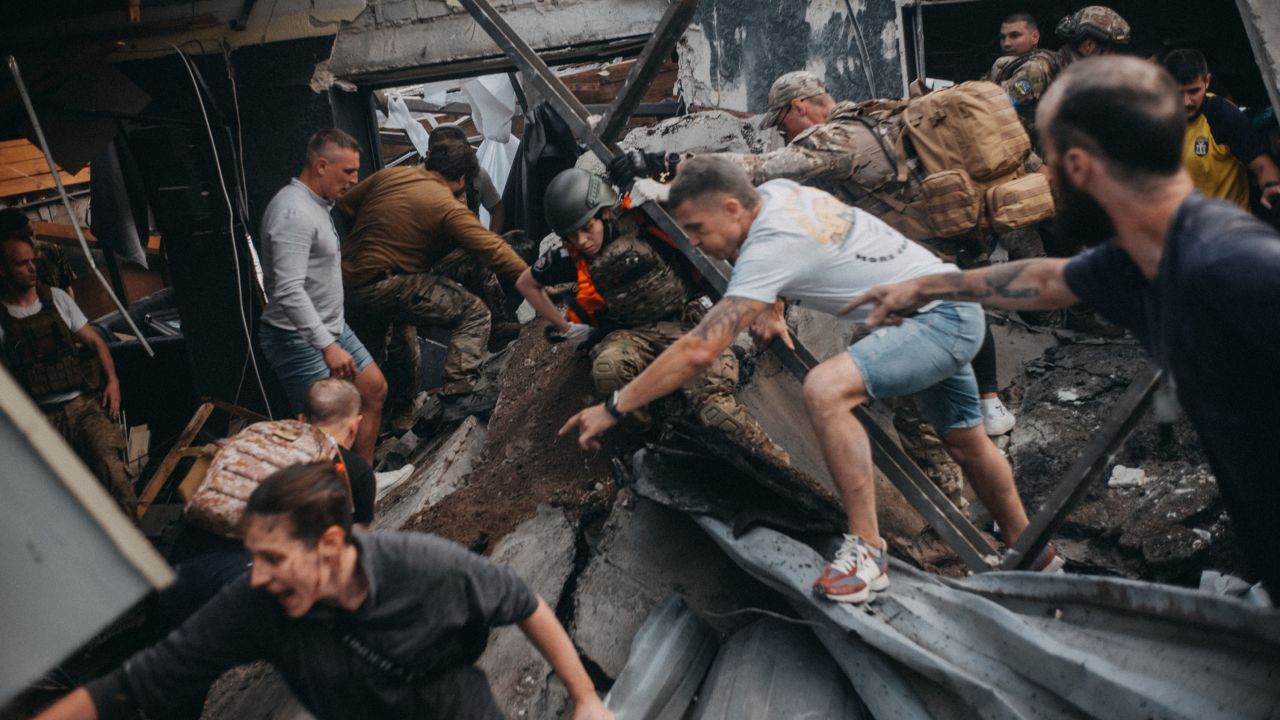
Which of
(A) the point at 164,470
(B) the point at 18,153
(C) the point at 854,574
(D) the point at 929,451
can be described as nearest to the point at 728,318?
(C) the point at 854,574

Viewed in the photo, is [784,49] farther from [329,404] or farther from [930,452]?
[329,404]

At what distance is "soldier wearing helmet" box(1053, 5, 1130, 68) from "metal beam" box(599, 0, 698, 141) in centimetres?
273

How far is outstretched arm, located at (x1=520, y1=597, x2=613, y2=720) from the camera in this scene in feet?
7.93

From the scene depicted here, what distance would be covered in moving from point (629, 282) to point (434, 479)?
183 centimetres

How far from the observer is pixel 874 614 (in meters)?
2.90

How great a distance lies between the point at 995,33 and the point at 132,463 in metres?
8.00

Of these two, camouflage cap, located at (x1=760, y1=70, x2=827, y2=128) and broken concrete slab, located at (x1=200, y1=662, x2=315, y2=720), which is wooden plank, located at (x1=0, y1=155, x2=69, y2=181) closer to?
broken concrete slab, located at (x1=200, y1=662, x2=315, y2=720)

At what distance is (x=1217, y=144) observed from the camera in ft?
16.5

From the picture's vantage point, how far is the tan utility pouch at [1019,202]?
4.63m

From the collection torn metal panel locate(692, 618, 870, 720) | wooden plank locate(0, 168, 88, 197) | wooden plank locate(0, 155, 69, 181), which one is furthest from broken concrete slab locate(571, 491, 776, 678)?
wooden plank locate(0, 155, 69, 181)

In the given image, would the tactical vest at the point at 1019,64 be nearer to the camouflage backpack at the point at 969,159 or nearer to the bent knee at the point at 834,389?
the camouflage backpack at the point at 969,159

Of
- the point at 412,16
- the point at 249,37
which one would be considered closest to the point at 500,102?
the point at 412,16

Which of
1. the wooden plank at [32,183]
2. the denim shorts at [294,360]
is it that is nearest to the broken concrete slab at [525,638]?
the denim shorts at [294,360]

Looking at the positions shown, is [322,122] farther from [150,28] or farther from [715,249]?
[715,249]
